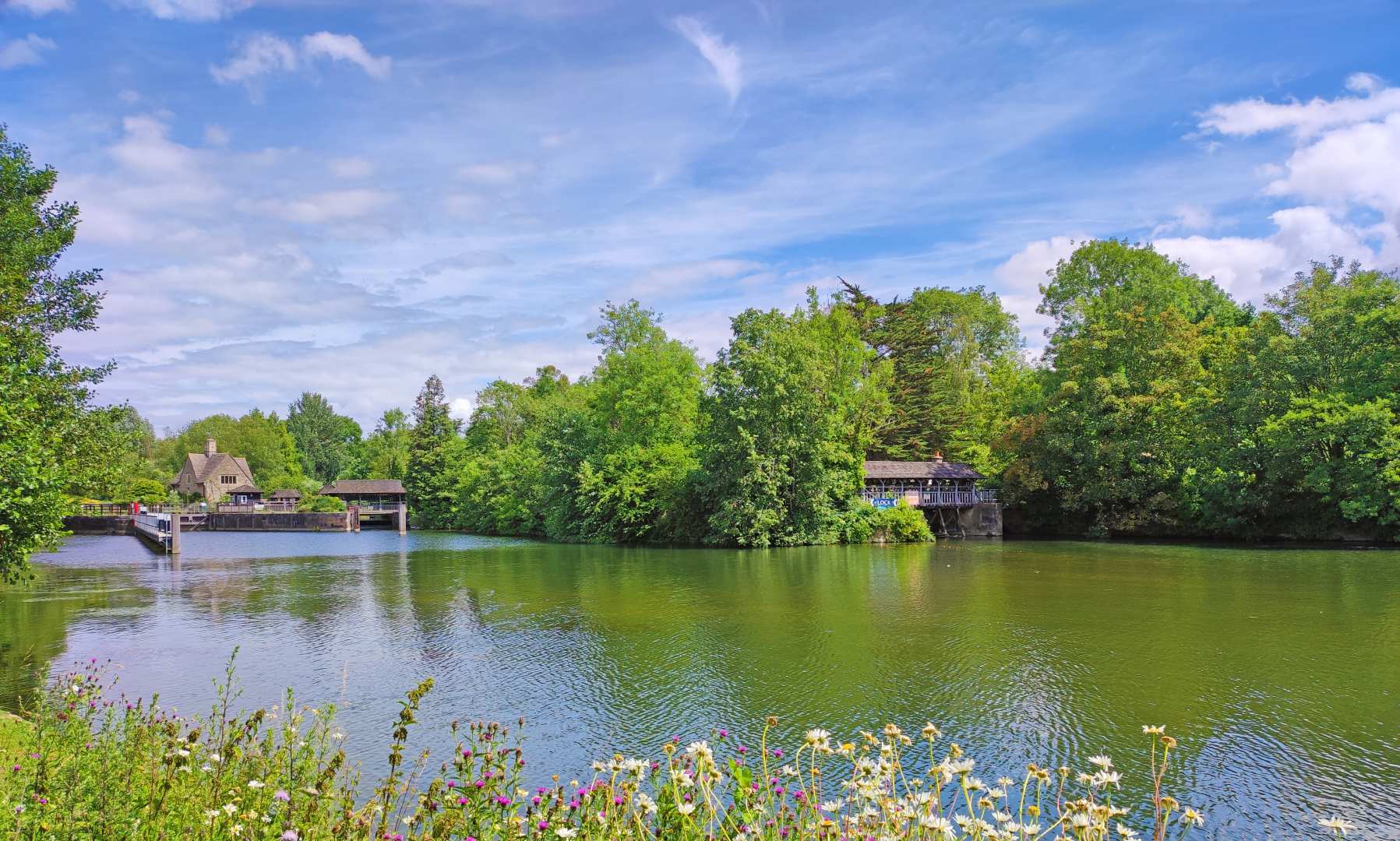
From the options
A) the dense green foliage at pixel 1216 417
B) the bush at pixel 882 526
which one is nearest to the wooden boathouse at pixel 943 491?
the dense green foliage at pixel 1216 417

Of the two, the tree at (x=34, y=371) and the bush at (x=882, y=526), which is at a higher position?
the tree at (x=34, y=371)

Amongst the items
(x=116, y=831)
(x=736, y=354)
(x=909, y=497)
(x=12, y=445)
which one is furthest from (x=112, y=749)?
(x=909, y=497)

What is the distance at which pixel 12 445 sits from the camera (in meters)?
12.2

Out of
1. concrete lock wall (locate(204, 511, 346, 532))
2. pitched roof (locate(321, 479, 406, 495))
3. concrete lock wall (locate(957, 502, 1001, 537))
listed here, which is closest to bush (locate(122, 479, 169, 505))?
concrete lock wall (locate(204, 511, 346, 532))

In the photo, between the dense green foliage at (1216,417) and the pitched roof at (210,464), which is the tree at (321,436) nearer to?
the pitched roof at (210,464)

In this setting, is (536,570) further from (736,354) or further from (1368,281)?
(1368,281)

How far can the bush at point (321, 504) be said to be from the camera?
75125 mm

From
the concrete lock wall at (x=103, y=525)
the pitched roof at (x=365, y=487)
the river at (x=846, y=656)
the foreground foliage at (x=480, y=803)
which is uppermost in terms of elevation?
the pitched roof at (x=365, y=487)

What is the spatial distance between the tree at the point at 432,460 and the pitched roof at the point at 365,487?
1047 mm

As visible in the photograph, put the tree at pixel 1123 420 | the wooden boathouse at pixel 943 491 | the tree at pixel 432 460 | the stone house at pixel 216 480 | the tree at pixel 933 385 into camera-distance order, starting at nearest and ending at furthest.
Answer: the tree at pixel 1123 420
the wooden boathouse at pixel 943 491
the tree at pixel 933 385
the tree at pixel 432 460
the stone house at pixel 216 480

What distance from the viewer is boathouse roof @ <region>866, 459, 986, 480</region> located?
4769 cm

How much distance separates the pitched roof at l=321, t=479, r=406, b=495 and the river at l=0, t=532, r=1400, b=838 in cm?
4869

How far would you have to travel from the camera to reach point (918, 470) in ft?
159

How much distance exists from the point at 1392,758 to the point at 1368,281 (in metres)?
36.2
